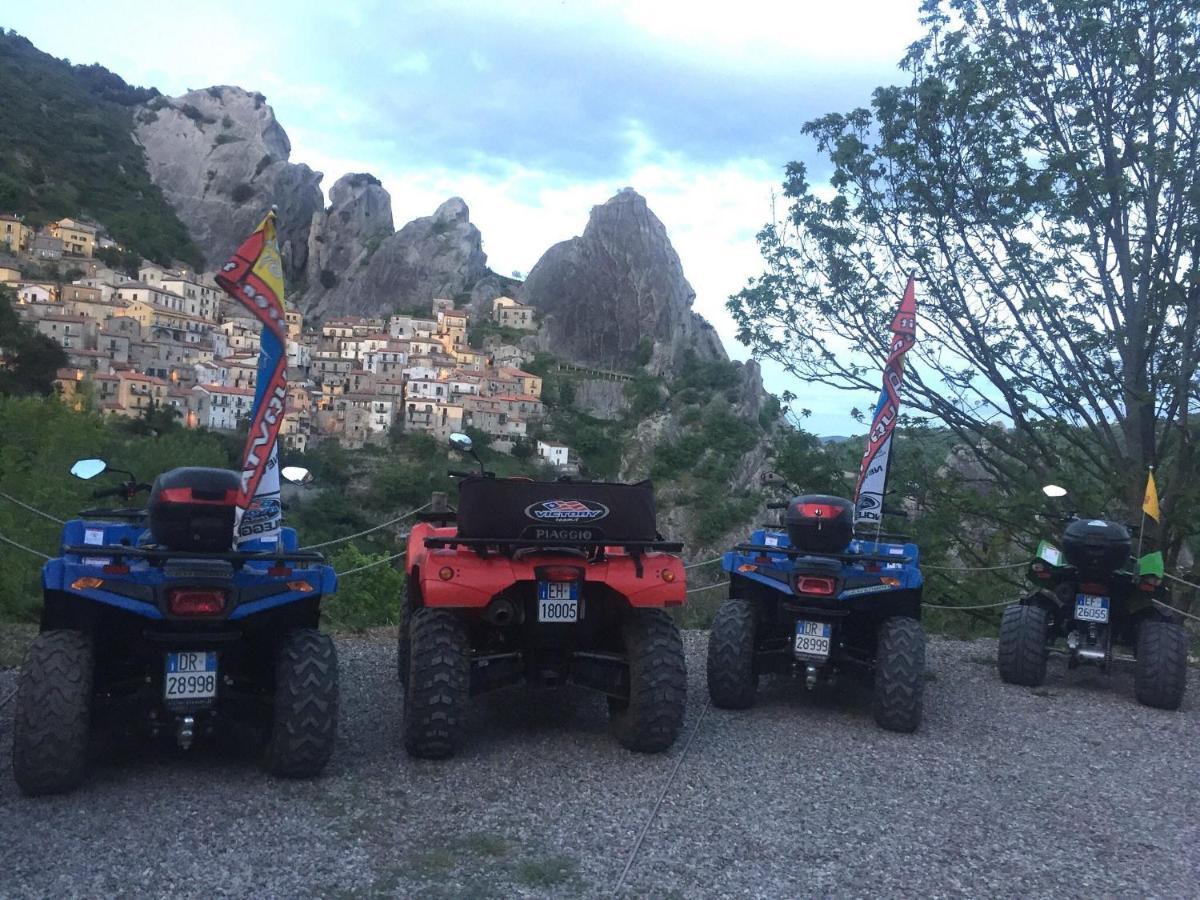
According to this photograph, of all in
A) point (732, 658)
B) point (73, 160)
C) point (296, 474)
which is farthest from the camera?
point (73, 160)

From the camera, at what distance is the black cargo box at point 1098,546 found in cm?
838

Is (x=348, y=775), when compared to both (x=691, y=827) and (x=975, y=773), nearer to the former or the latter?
(x=691, y=827)

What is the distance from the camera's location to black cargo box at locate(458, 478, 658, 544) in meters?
5.95

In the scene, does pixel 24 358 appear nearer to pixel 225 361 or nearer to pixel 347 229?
pixel 225 361

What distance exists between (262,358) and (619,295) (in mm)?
100013

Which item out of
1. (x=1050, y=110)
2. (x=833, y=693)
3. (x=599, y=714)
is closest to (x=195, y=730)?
(x=599, y=714)

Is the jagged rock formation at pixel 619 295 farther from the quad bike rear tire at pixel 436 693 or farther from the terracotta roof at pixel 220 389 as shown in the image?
the quad bike rear tire at pixel 436 693

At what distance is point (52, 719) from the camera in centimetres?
464

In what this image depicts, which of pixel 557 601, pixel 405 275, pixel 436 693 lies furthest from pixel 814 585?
pixel 405 275

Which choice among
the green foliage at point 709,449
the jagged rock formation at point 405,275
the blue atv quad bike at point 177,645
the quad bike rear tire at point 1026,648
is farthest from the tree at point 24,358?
the jagged rock formation at point 405,275

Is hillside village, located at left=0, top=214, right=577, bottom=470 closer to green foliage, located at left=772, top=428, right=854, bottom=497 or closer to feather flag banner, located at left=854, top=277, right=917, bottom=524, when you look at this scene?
green foliage, located at left=772, top=428, right=854, bottom=497

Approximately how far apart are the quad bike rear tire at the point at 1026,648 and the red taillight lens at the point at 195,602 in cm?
640

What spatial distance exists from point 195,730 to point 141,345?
250 ft

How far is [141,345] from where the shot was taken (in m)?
74.8
